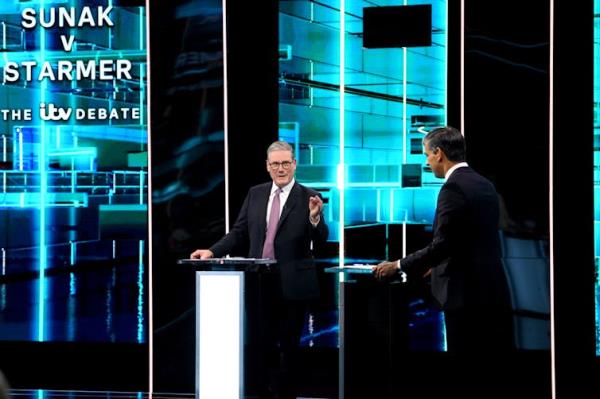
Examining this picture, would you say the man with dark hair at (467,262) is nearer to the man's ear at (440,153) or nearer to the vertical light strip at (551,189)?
the man's ear at (440,153)

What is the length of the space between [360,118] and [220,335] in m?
1.68

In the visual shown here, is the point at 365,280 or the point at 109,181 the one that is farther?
the point at 109,181

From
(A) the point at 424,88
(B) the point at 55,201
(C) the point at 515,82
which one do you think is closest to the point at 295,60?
(A) the point at 424,88

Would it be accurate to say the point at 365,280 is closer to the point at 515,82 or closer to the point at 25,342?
the point at 515,82

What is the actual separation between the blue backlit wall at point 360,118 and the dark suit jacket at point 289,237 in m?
0.79

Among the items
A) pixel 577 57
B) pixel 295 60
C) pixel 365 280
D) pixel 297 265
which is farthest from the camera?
pixel 295 60

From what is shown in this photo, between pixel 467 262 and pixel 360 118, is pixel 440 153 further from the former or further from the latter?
pixel 360 118

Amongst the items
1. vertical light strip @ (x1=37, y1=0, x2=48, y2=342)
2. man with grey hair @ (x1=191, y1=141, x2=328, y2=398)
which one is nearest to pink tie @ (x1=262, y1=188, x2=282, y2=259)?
man with grey hair @ (x1=191, y1=141, x2=328, y2=398)

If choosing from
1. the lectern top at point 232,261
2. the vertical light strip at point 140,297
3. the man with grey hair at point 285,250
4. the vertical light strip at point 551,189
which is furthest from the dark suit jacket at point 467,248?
the vertical light strip at point 140,297

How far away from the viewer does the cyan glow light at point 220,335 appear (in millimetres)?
5078

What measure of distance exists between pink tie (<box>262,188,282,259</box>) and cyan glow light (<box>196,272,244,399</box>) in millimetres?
280

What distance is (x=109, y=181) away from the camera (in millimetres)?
6531

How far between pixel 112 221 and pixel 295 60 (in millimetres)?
1478

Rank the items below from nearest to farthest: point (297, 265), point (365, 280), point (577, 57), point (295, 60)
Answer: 1. point (365, 280)
2. point (297, 265)
3. point (577, 57)
4. point (295, 60)
